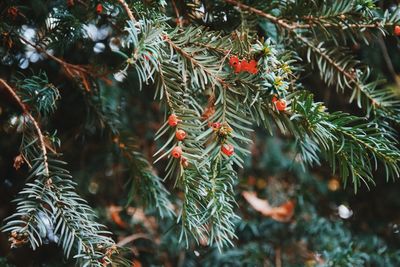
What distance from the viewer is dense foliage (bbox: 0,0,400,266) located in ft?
1.94

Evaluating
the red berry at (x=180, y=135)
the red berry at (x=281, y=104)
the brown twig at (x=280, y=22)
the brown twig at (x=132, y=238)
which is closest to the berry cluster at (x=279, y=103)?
the red berry at (x=281, y=104)

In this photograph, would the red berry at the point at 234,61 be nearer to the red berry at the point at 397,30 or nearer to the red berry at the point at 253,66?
the red berry at the point at 253,66

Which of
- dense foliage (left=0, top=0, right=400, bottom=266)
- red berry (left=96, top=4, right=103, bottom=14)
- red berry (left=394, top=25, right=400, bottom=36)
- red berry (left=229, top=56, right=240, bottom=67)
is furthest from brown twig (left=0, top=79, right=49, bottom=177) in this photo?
red berry (left=394, top=25, right=400, bottom=36)

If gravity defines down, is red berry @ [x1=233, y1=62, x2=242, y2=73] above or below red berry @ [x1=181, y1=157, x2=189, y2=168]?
above

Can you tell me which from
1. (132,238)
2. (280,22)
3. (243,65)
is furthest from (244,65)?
(132,238)

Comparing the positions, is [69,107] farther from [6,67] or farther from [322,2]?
[322,2]

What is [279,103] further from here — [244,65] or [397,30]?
[397,30]

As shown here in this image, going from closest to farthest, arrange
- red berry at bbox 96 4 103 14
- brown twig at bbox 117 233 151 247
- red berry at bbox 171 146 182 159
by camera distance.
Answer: red berry at bbox 171 146 182 159 < red berry at bbox 96 4 103 14 < brown twig at bbox 117 233 151 247

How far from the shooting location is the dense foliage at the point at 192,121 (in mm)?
591

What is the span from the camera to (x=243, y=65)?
583 millimetres

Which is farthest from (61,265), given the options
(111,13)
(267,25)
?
(267,25)

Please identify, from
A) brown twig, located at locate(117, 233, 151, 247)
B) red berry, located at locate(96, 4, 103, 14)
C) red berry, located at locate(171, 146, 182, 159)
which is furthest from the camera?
brown twig, located at locate(117, 233, 151, 247)

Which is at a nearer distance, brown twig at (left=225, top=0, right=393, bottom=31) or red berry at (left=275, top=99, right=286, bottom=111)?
red berry at (left=275, top=99, right=286, bottom=111)

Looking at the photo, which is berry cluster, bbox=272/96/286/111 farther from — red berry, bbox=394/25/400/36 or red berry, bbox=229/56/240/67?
red berry, bbox=394/25/400/36
